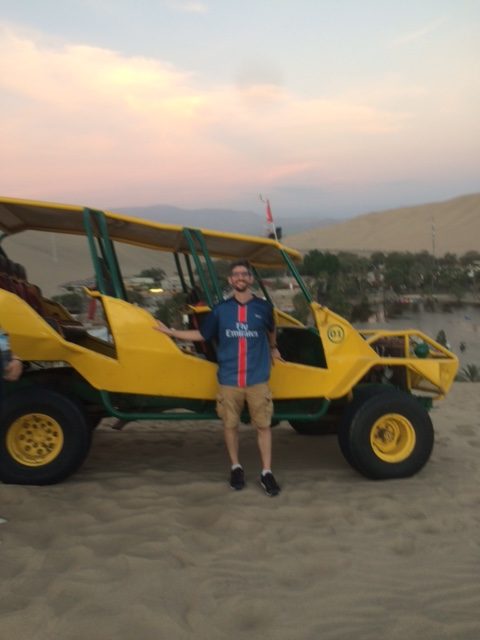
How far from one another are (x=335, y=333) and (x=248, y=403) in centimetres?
93

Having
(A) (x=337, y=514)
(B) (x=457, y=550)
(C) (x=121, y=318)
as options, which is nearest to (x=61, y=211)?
(C) (x=121, y=318)

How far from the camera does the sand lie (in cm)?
286

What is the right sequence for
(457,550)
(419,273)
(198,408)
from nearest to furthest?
(457,550), (198,408), (419,273)

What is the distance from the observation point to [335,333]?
5020 mm

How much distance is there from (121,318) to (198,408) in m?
0.99

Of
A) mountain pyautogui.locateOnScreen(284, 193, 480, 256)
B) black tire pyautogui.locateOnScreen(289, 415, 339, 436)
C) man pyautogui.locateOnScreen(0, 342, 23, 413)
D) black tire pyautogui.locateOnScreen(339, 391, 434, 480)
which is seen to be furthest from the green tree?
mountain pyautogui.locateOnScreen(284, 193, 480, 256)

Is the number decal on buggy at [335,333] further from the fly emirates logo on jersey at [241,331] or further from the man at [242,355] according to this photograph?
the fly emirates logo on jersey at [241,331]

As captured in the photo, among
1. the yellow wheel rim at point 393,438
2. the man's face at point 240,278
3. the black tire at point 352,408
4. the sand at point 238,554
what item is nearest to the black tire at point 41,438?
the sand at point 238,554

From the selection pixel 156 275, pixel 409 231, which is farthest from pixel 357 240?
pixel 156 275

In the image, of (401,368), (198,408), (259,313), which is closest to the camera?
(259,313)

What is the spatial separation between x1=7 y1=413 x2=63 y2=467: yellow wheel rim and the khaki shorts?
1.25 meters

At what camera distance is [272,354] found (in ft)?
16.0

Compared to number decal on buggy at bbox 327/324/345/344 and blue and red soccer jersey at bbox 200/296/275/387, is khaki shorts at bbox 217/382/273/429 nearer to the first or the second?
blue and red soccer jersey at bbox 200/296/275/387

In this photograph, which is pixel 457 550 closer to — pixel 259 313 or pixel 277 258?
pixel 259 313
